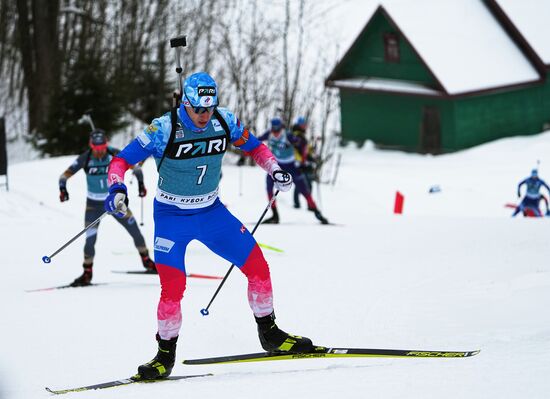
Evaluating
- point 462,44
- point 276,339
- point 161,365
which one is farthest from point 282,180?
point 462,44

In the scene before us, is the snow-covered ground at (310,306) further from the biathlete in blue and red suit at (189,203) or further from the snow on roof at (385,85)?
the snow on roof at (385,85)

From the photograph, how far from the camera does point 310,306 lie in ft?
28.8

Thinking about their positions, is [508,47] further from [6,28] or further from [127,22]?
[6,28]

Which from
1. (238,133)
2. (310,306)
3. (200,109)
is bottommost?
(310,306)

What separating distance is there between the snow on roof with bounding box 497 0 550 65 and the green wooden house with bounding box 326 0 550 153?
2.4 inches

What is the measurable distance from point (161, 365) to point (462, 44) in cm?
3187

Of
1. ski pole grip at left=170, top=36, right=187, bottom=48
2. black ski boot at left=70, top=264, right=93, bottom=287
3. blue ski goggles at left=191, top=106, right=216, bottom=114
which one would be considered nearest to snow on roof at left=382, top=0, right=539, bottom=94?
black ski boot at left=70, top=264, right=93, bottom=287

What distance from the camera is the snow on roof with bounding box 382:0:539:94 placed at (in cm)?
3406

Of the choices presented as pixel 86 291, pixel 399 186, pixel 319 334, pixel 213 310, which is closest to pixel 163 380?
pixel 319 334

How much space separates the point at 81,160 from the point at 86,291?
5.05 ft

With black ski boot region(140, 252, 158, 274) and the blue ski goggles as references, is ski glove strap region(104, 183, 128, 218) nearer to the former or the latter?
the blue ski goggles

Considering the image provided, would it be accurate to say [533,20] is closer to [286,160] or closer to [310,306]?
[286,160]

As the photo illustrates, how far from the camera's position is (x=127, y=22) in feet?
111

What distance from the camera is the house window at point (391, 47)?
119 feet
